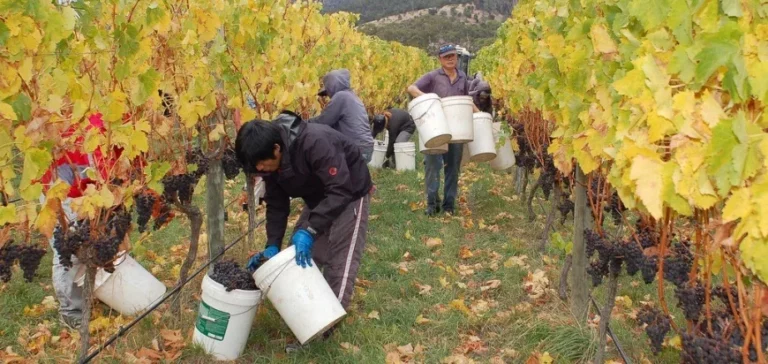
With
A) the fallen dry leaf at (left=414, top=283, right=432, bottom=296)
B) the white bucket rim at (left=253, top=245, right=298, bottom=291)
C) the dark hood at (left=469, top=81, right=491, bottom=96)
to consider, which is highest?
the dark hood at (left=469, top=81, right=491, bottom=96)

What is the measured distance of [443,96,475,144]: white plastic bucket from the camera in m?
5.20

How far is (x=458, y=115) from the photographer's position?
5215 mm

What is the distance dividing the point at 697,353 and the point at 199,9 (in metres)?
3.07

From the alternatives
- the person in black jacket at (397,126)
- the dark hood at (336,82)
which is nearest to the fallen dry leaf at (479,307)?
the dark hood at (336,82)

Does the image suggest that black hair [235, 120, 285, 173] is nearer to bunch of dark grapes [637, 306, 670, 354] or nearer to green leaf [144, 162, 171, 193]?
green leaf [144, 162, 171, 193]

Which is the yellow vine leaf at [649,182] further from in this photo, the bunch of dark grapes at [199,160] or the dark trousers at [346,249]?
the bunch of dark grapes at [199,160]

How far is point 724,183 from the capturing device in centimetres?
135

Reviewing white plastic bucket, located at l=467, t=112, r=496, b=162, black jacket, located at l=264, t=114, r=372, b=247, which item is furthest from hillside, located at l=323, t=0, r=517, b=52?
black jacket, located at l=264, t=114, r=372, b=247

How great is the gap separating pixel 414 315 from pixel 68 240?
79.0 inches

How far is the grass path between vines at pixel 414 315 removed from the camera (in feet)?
10.2

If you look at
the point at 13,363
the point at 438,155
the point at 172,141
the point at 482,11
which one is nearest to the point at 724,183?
the point at 172,141

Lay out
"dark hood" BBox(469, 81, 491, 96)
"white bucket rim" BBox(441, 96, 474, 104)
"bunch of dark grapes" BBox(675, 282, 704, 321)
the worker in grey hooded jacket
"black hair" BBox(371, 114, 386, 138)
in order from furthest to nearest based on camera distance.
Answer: "black hair" BBox(371, 114, 386, 138) < "dark hood" BBox(469, 81, 491, 96) < the worker in grey hooded jacket < "white bucket rim" BBox(441, 96, 474, 104) < "bunch of dark grapes" BBox(675, 282, 704, 321)

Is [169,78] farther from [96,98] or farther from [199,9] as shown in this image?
[96,98]

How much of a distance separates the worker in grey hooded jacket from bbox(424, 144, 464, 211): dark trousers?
32.0 inches
